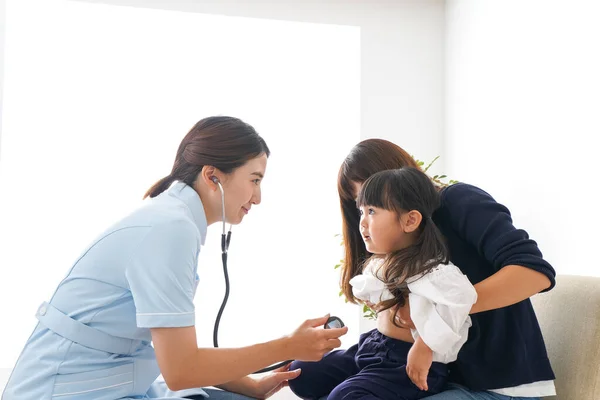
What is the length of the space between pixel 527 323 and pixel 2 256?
2467mm

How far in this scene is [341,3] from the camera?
10.5ft

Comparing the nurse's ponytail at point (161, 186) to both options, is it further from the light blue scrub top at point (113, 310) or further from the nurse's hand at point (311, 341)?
the nurse's hand at point (311, 341)

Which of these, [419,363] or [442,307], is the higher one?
[442,307]

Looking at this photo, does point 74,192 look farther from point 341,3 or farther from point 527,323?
point 527,323

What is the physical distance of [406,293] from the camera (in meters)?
1.43

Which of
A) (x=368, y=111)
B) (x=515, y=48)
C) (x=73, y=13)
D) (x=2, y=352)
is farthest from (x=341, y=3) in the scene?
(x=2, y=352)

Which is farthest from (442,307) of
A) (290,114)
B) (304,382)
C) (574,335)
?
(290,114)

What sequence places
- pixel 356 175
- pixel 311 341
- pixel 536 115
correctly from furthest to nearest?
pixel 536 115 < pixel 356 175 < pixel 311 341

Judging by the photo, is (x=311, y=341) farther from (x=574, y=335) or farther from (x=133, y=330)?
(x=574, y=335)

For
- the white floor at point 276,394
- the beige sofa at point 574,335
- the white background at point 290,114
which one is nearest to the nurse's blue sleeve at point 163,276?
the beige sofa at point 574,335

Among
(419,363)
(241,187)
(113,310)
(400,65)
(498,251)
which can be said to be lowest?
(419,363)

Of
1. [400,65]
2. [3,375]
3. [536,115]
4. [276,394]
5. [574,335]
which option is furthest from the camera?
[400,65]

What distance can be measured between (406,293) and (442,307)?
0.12 metres

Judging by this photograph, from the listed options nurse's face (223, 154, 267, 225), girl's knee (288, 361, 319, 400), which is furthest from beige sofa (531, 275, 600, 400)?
nurse's face (223, 154, 267, 225)
